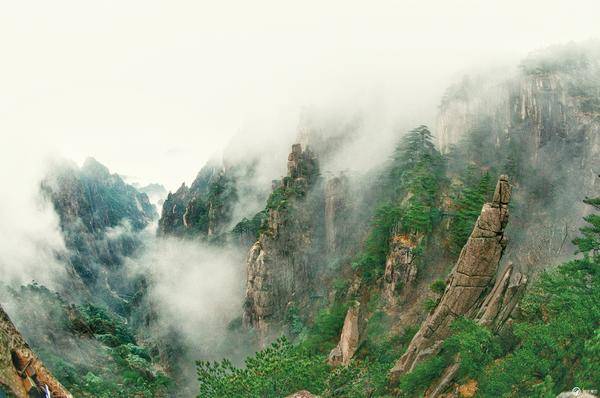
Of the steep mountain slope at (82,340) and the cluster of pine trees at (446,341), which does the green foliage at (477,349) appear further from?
the steep mountain slope at (82,340)

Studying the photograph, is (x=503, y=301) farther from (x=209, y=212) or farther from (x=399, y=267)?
(x=209, y=212)

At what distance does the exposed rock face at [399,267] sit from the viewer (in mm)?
62938

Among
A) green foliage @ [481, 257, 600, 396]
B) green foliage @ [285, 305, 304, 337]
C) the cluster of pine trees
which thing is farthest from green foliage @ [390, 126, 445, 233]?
green foliage @ [481, 257, 600, 396]

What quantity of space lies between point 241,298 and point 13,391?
92.3 meters

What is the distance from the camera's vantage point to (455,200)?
65.6 metres

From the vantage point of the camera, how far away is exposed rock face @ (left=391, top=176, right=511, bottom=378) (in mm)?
40906

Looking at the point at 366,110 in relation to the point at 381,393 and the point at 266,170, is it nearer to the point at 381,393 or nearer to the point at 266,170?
the point at 266,170

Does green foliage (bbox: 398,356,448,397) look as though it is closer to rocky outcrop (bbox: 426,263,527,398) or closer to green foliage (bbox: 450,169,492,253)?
rocky outcrop (bbox: 426,263,527,398)

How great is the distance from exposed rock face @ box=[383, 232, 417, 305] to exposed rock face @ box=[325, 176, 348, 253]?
80.4 feet

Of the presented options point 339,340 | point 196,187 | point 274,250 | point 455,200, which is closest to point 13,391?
point 339,340

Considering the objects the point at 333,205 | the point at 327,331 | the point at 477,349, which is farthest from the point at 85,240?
the point at 477,349

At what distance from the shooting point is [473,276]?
41.9 m

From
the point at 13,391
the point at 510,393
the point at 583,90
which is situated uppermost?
the point at 583,90

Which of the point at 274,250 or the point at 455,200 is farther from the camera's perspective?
the point at 274,250
